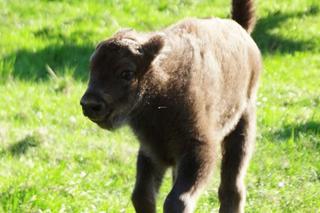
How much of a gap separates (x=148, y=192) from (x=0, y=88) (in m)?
3.12

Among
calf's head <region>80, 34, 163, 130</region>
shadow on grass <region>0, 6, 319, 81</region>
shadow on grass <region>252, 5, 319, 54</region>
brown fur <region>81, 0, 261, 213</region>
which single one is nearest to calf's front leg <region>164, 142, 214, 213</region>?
brown fur <region>81, 0, 261, 213</region>

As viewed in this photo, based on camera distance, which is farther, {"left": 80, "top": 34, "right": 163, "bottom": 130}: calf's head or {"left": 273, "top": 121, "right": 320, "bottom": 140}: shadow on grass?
{"left": 273, "top": 121, "right": 320, "bottom": 140}: shadow on grass

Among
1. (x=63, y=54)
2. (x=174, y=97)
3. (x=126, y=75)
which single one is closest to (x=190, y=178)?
(x=174, y=97)

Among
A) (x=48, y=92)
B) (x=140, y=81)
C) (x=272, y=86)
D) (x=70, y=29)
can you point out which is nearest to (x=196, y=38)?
(x=140, y=81)

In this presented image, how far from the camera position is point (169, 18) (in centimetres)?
1073

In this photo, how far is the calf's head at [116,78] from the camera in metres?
4.50

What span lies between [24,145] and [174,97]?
2122 mm

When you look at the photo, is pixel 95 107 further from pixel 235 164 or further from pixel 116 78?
pixel 235 164

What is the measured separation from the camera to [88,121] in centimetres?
745

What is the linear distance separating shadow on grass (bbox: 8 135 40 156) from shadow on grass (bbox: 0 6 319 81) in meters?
1.69

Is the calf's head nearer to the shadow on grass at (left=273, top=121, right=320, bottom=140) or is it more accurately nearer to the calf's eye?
the calf's eye

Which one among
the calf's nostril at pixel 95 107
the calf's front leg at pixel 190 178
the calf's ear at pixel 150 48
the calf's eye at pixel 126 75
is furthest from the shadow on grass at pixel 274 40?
the calf's nostril at pixel 95 107

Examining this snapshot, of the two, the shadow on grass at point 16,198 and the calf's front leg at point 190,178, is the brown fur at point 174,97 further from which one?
the shadow on grass at point 16,198

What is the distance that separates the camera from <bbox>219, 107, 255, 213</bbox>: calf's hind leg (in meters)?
5.79
